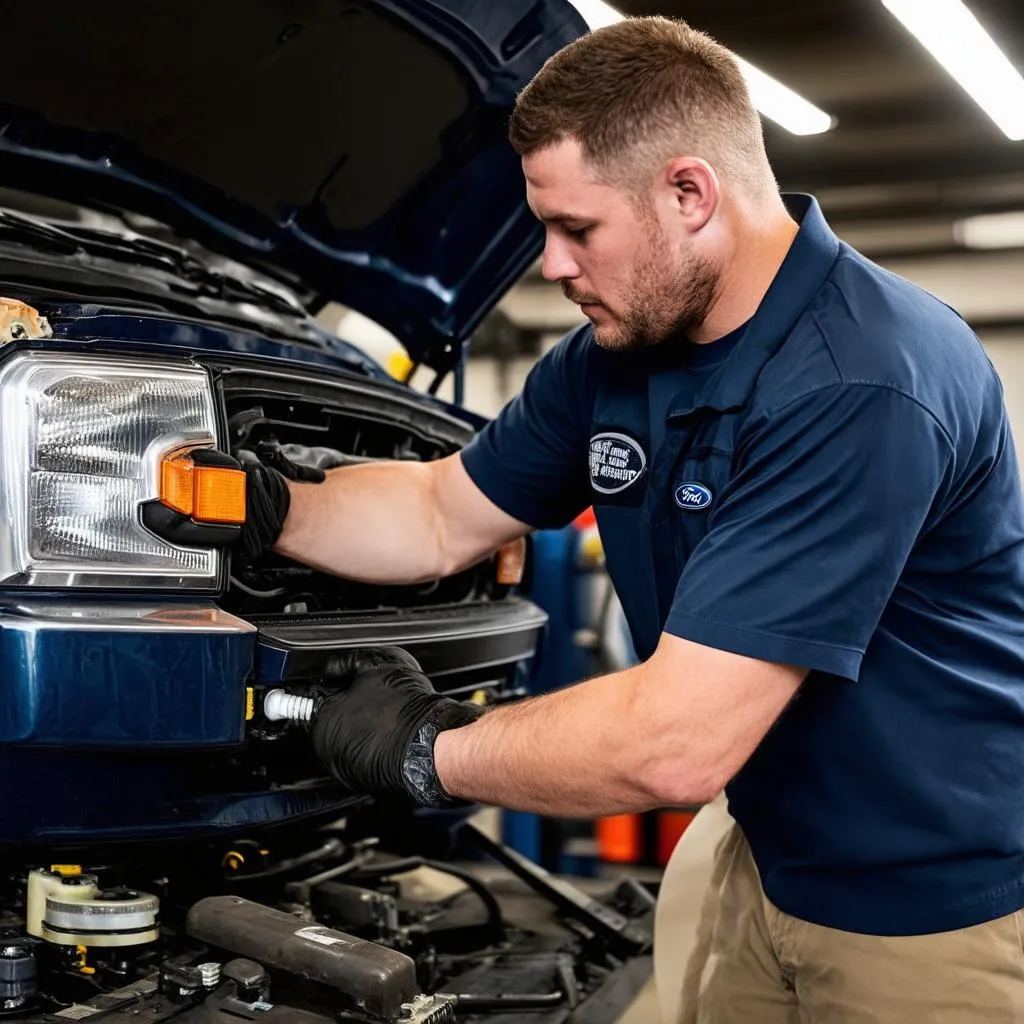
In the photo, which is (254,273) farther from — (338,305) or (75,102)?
(75,102)

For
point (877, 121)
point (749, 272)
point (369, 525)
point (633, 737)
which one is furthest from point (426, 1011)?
point (877, 121)

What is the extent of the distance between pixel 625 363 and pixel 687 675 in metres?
0.62

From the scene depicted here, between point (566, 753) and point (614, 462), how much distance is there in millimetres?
515

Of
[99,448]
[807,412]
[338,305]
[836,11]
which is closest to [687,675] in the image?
[807,412]

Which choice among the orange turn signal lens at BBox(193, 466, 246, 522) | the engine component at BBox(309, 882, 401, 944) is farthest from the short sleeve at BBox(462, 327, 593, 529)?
the engine component at BBox(309, 882, 401, 944)

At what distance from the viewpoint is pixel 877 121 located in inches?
340

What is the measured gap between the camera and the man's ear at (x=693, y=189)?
1582 millimetres

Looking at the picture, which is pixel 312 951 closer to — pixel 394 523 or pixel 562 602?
pixel 394 523

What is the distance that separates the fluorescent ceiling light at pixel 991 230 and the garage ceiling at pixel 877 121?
0.12 meters

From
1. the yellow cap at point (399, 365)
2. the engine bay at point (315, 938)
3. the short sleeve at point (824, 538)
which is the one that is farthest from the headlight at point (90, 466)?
the yellow cap at point (399, 365)

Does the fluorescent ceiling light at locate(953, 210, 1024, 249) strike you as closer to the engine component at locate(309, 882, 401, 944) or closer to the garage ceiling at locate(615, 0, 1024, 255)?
the garage ceiling at locate(615, 0, 1024, 255)

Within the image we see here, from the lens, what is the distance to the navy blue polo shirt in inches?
57.1

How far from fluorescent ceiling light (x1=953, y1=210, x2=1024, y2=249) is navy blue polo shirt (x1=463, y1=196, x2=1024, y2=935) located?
9.73 m

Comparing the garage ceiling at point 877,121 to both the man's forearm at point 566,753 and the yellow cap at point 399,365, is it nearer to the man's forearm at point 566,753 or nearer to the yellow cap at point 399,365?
the yellow cap at point 399,365
